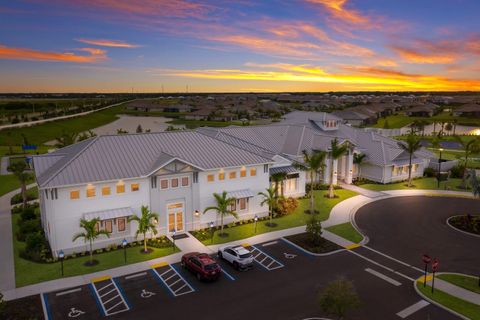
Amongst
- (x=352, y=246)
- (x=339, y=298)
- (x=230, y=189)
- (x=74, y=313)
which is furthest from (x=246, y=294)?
(x=230, y=189)

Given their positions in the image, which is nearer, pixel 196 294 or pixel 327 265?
pixel 196 294

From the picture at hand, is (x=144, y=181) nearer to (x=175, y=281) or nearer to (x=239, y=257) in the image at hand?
(x=175, y=281)

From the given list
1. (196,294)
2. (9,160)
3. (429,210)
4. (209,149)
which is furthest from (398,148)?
(9,160)

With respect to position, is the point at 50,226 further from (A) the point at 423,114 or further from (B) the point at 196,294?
(A) the point at 423,114

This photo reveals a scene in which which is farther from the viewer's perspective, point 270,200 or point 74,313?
point 270,200

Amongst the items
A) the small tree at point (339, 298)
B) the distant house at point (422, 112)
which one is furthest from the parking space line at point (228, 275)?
the distant house at point (422, 112)
